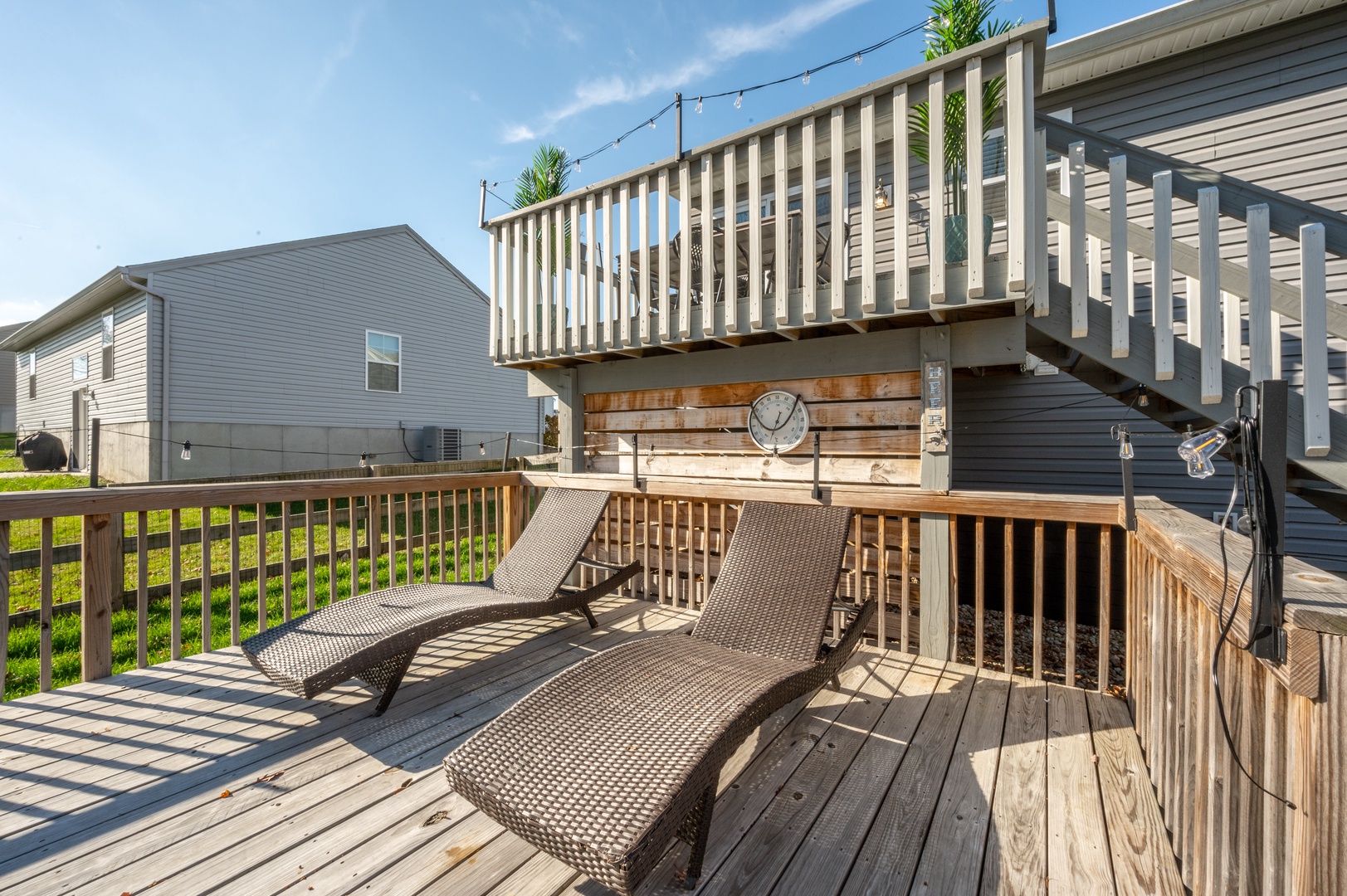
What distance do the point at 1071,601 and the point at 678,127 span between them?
3.50 m

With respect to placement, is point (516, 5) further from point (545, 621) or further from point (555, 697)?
point (555, 697)

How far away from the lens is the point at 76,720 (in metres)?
2.44

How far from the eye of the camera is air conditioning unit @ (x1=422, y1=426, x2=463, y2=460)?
1325cm

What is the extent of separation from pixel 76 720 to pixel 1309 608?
383 centimetres

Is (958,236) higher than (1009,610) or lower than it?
A: higher

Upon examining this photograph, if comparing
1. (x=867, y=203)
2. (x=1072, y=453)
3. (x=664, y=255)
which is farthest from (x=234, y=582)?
(x=1072, y=453)

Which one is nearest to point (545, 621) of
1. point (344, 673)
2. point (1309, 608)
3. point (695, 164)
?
point (344, 673)

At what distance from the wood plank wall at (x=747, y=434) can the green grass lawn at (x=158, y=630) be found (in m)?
1.36

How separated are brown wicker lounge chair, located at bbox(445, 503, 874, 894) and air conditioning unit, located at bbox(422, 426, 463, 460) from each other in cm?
1178

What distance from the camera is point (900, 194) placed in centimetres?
312

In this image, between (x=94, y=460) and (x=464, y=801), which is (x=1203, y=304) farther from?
(x=94, y=460)

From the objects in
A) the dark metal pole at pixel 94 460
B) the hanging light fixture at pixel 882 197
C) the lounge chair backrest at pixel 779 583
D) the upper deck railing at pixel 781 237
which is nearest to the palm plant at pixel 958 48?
the upper deck railing at pixel 781 237

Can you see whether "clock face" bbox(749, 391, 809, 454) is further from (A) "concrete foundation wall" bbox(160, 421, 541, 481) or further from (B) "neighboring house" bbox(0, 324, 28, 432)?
(B) "neighboring house" bbox(0, 324, 28, 432)

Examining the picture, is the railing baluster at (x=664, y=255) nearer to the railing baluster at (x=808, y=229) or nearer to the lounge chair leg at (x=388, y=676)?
the railing baluster at (x=808, y=229)
